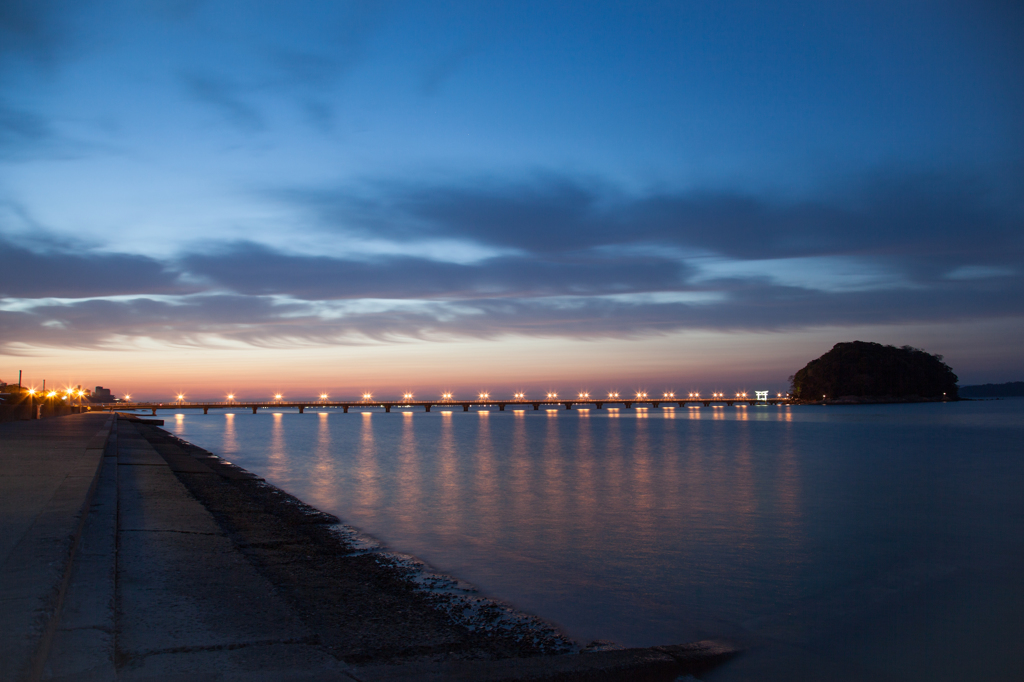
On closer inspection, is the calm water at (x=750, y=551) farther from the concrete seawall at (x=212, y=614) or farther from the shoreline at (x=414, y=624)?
the concrete seawall at (x=212, y=614)

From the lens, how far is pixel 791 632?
27.9 feet

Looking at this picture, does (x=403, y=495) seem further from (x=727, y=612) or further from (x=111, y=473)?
(x=727, y=612)

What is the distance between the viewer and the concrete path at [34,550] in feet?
14.4

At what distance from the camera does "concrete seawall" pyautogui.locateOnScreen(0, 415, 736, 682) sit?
4988 millimetres

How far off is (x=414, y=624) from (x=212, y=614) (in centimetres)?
219

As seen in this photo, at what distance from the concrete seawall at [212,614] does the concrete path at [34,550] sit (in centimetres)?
2

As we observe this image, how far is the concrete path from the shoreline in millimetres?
2165

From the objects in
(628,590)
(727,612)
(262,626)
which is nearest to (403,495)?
(628,590)

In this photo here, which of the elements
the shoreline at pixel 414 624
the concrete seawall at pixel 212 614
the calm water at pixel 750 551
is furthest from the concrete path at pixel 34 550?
the calm water at pixel 750 551

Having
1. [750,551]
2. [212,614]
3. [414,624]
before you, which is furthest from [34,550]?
[750,551]

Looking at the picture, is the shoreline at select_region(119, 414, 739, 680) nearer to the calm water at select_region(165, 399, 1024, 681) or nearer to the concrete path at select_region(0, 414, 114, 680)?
the calm water at select_region(165, 399, 1024, 681)

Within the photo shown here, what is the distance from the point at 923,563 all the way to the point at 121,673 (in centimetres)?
1320

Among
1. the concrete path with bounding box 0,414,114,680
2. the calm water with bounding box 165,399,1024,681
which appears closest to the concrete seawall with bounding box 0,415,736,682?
the concrete path with bounding box 0,414,114,680

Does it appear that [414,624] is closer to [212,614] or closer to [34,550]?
[212,614]
